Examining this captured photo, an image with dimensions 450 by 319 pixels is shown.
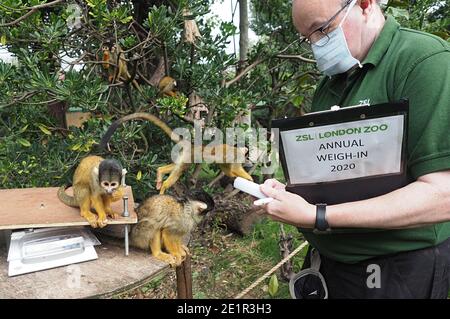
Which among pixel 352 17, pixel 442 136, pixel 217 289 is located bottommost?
pixel 217 289

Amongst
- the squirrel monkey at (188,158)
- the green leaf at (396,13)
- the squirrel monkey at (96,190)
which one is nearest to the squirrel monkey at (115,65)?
the squirrel monkey at (188,158)

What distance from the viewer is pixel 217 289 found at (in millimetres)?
2336

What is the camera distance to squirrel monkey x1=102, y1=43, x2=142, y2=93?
6.04 feet

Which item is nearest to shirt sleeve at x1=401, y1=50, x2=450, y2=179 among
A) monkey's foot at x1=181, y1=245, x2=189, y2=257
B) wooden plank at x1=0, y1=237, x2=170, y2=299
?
wooden plank at x1=0, y1=237, x2=170, y2=299

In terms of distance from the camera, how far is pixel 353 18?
854mm

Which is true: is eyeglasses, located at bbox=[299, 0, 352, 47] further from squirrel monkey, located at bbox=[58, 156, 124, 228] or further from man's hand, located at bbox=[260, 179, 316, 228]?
squirrel monkey, located at bbox=[58, 156, 124, 228]

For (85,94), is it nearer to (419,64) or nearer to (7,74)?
(7,74)

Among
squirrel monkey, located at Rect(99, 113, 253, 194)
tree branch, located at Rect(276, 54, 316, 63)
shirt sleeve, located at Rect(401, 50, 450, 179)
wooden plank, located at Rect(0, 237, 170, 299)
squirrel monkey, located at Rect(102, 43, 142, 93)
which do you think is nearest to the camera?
shirt sleeve, located at Rect(401, 50, 450, 179)

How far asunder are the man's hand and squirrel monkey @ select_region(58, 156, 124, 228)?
2.12 ft

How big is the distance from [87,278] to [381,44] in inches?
37.3

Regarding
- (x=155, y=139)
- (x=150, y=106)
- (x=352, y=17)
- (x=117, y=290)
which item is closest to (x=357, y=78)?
(x=352, y=17)

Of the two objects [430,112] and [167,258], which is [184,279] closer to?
[167,258]

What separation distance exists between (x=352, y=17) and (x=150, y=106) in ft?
4.63

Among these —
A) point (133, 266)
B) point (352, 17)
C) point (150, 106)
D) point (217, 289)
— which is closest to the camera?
point (352, 17)
